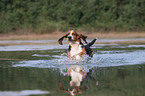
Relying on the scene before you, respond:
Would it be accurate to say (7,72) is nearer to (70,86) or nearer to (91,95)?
(70,86)

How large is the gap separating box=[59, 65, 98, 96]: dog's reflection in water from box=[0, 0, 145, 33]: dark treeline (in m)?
22.5

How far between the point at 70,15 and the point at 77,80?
90.8ft

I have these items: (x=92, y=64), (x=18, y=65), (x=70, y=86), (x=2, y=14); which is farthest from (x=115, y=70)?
(x=2, y=14)

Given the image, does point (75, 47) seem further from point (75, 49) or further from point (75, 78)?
point (75, 78)

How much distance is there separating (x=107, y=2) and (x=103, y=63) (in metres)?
26.4

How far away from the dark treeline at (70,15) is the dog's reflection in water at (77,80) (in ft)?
73.9

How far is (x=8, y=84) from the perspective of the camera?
7.79m

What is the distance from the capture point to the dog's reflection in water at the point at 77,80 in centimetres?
689

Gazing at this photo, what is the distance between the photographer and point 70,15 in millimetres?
35531

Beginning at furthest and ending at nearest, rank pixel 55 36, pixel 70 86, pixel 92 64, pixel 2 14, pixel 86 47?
pixel 2 14, pixel 55 36, pixel 86 47, pixel 92 64, pixel 70 86

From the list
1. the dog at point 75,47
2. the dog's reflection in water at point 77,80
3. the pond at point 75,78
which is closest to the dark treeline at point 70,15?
the dog at point 75,47

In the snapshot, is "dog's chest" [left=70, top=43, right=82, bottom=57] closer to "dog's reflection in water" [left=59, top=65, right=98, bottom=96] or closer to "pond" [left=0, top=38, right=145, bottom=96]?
"pond" [left=0, top=38, right=145, bottom=96]

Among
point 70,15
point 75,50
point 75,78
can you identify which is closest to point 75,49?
point 75,50

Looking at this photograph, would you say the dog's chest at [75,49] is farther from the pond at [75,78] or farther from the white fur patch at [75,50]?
the pond at [75,78]
